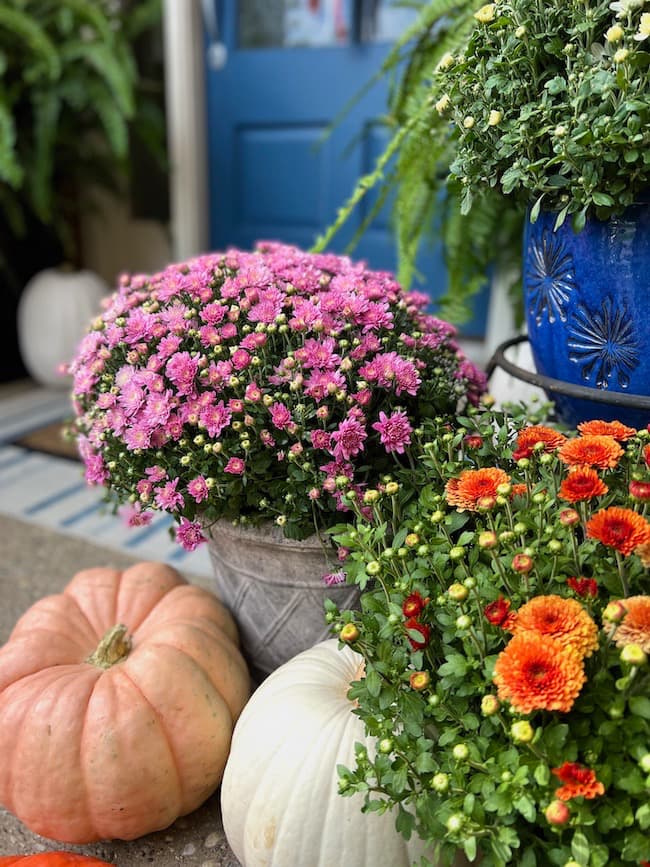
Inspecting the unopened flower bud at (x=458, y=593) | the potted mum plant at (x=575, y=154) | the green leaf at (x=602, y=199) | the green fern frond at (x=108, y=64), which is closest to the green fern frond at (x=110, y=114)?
the green fern frond at (x=108, y=64)

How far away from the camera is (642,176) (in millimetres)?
757

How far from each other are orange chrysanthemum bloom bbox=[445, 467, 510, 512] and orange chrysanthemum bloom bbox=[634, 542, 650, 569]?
0.12 metres

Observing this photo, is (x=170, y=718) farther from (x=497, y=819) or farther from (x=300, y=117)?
(x=300, y=117)

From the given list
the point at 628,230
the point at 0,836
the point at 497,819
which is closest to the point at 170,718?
the point at 0,836

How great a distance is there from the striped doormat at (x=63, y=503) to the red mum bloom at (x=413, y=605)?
0.81 meters

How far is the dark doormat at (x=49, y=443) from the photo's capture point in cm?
213

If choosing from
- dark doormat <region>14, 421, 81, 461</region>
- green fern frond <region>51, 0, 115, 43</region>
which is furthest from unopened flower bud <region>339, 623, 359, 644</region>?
green fern frond <region>51, 0, 115, 43</region>

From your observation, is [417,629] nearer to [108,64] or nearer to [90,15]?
[108,64]

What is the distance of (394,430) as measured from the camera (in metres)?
0.83

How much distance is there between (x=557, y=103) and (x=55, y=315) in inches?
84.7

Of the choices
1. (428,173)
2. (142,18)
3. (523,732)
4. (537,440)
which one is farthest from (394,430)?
(142,18)

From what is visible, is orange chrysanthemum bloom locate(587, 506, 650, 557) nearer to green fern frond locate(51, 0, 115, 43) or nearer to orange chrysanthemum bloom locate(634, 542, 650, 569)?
orange chrysanthemum bloom locate(634, 542, 650, 569)

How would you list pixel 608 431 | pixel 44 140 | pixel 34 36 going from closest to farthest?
pixel 608 431 → pixel 34 36 → pixel 44 140

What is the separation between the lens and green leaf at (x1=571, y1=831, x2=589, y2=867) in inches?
21.4
